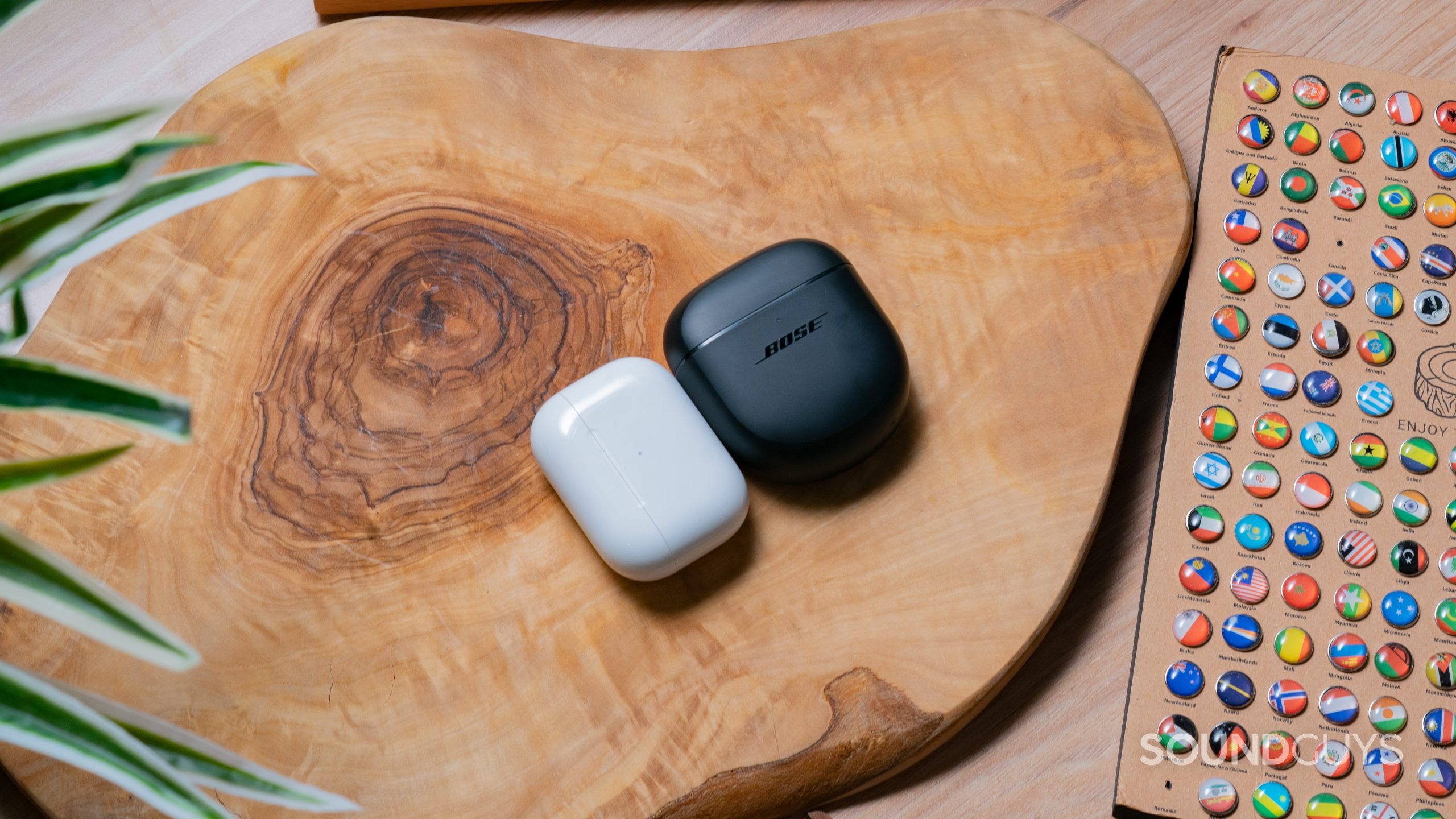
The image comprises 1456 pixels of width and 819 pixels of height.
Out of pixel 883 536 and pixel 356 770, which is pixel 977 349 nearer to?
pixel 883 536

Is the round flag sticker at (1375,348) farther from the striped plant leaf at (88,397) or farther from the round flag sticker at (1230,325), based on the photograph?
the striped plant leaf at (88,397)

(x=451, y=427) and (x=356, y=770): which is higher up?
(x=451, y=427)

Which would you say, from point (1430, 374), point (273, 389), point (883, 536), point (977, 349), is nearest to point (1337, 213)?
point (1430, 374)

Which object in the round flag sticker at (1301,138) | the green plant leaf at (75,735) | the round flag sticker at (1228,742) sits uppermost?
the green plant leaf at (75,735)

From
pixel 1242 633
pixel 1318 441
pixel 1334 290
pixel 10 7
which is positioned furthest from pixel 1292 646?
pixel 10 7

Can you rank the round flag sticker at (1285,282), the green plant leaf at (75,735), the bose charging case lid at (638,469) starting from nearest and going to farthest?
the green plant leaf at (75,735)
the bose charging case lid at (638,469)
the round flag sticker at (1285,282)

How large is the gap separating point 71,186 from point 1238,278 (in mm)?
651

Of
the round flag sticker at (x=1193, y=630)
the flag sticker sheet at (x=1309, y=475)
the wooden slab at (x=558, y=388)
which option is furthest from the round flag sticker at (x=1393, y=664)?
the wooden slab at (x=558, y=388)

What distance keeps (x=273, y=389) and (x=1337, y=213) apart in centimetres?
71

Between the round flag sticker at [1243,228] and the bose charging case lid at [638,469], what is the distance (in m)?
0.38

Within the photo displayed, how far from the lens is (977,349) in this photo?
0.60 meters

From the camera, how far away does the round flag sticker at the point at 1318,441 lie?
0.62m

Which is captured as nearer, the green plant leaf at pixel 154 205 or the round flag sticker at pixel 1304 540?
the green plant leaf at pixel 154 205

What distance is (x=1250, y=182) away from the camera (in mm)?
636
